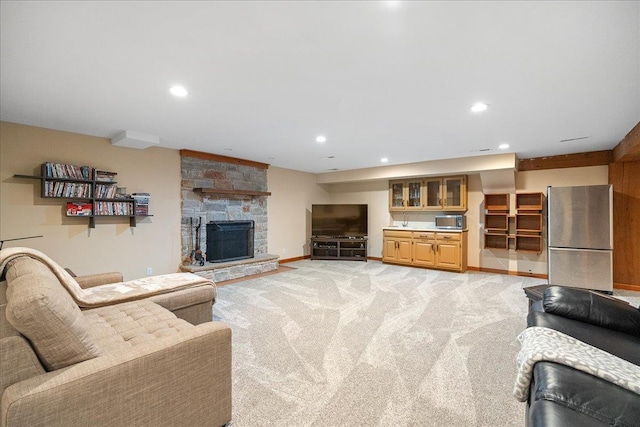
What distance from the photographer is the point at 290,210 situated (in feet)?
23.6

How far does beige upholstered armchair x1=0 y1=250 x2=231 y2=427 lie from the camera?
111cm

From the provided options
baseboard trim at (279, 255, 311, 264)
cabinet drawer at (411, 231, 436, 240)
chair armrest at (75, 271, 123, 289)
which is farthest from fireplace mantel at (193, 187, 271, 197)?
cabinet drawer at (411, 231, 436, 240)

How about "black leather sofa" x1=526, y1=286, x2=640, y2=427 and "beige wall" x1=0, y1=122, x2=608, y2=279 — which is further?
"beige wall" x1=0, y1=122, x2=608, y2=279

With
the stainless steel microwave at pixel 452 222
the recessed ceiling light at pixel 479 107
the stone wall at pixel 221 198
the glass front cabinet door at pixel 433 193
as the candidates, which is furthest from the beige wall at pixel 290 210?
the recessed ceiling light at pixel 479 107

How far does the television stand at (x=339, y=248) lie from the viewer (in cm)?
720

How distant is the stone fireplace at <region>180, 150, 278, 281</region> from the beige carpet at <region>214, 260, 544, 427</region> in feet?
2.93

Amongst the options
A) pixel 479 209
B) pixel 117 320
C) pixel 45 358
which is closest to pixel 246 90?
pixel 117 320

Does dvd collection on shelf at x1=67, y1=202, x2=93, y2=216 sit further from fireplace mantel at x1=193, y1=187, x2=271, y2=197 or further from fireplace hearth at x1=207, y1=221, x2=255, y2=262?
fireplace hearth at x1=207, y1=221, x2=255, y2=262

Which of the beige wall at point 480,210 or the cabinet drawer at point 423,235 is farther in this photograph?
the cabinet drawer at point 423,235

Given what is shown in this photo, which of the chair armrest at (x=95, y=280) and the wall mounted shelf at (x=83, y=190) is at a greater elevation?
the wall mounted shelf at (x=83, y=190)

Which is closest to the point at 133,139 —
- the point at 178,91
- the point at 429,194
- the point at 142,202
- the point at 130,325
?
the point at 142,202

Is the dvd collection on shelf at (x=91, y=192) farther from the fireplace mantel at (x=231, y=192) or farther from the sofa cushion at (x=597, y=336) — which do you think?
the sofa cushion at (x=597, y=336)

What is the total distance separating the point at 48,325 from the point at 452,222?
6399 millimetres

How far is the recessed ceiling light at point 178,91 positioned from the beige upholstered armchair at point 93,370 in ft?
5.54
